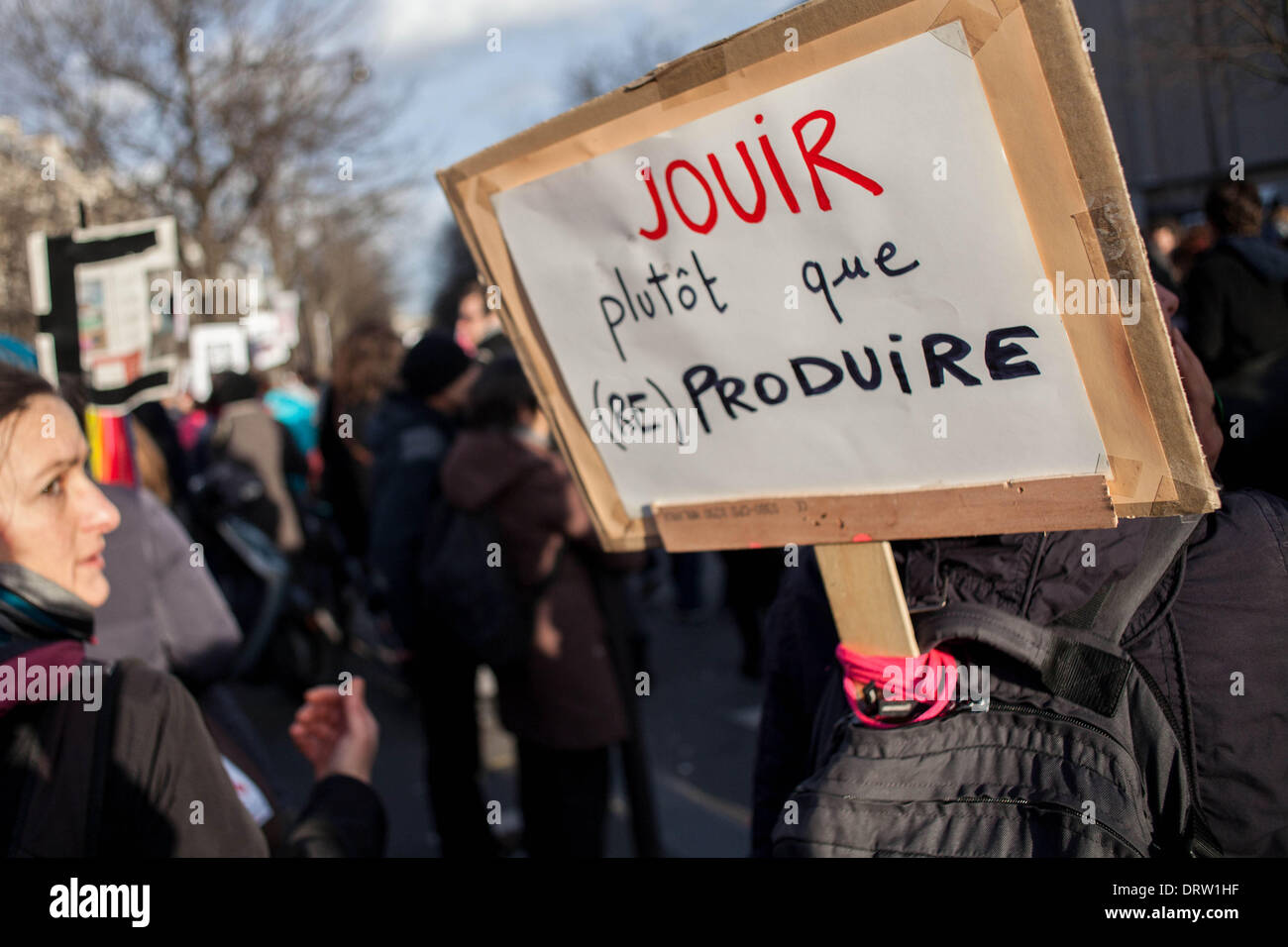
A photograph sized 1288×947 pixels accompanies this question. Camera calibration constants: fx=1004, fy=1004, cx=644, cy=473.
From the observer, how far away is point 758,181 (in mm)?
1182

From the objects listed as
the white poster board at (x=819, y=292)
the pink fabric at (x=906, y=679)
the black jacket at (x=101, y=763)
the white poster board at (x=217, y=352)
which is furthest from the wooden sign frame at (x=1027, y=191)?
the white poster board at (x=217, y=352)

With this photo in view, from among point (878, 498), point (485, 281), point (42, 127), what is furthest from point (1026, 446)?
point (42, 127)

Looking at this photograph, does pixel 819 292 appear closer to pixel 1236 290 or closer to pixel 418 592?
pixel 418 592

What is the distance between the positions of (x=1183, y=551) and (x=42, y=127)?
11.6 m

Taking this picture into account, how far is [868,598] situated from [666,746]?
3.79m

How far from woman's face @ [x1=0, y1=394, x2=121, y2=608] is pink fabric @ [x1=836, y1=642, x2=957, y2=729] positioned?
121cm

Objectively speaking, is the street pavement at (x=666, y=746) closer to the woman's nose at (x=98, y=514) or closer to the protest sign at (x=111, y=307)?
the protest sign at (x=111, y=307)

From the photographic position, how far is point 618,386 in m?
1.43

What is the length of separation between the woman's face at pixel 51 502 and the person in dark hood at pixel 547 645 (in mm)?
1482

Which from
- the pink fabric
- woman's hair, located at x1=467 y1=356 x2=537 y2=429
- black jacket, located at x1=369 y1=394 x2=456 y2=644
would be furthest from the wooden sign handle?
black jacket, located at x1=369 y1=394 x2=456 y2=644

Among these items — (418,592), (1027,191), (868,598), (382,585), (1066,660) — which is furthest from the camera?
(382,585)

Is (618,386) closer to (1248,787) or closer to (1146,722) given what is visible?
(1146,722)

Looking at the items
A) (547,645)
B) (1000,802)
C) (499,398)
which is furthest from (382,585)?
(1000,802)

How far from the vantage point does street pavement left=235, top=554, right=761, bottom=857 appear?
4.12 meters
